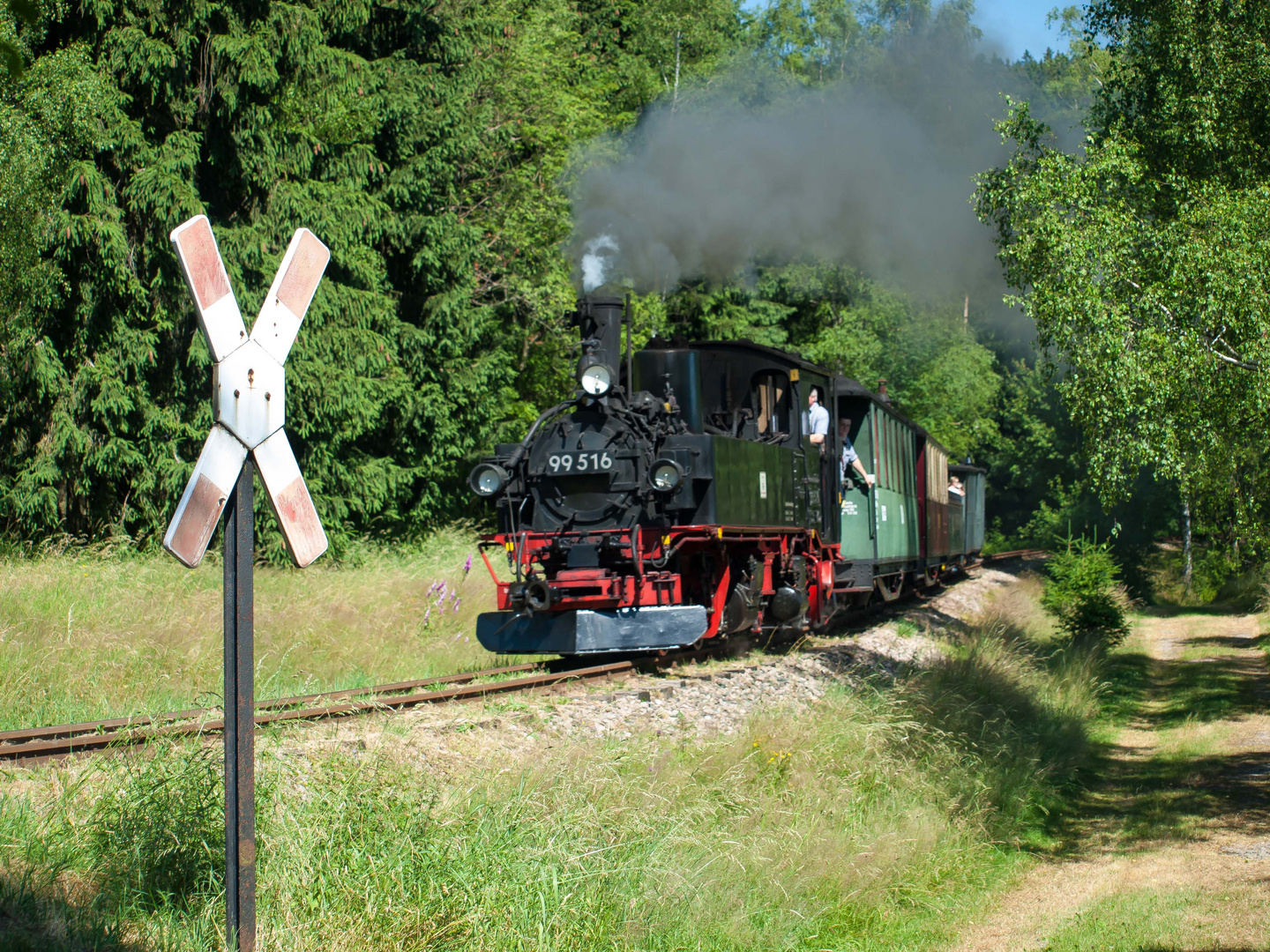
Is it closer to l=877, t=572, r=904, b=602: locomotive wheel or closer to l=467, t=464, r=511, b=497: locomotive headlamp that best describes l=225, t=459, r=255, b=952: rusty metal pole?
l=467, t=464, r=511, b=497: locomotive headlamp

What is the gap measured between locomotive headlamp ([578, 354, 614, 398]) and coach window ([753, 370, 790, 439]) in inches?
79.3

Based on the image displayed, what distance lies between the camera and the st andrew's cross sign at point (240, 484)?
3.36 meters

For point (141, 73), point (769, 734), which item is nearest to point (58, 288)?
point (141, 73)

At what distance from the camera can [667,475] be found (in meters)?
9.03

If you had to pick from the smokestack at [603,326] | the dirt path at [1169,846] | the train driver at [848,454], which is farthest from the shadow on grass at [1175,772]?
the smokestack at [603,326]

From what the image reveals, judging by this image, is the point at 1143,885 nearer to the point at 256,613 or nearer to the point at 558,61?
the point at 256,613

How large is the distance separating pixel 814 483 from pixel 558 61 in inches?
649

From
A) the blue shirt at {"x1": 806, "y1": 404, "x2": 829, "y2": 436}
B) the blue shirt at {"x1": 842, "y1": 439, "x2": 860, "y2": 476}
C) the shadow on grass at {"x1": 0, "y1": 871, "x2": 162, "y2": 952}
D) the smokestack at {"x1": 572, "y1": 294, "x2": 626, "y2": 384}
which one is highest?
the smokestack at {"x1": 572, "y1": 294, "x2": 626, "y2": 384}

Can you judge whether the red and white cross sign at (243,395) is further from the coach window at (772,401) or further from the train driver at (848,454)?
the train driver at (848,454)

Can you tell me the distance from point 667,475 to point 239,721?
5802 millimetres

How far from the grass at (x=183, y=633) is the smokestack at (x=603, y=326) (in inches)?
128

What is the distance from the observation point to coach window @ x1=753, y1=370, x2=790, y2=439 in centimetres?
1102

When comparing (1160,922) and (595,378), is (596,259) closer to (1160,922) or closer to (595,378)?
(595,378)

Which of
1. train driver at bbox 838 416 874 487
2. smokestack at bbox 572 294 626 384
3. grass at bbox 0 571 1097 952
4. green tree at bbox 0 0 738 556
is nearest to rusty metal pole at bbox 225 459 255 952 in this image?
grass at bbox 0 571 1097 952
